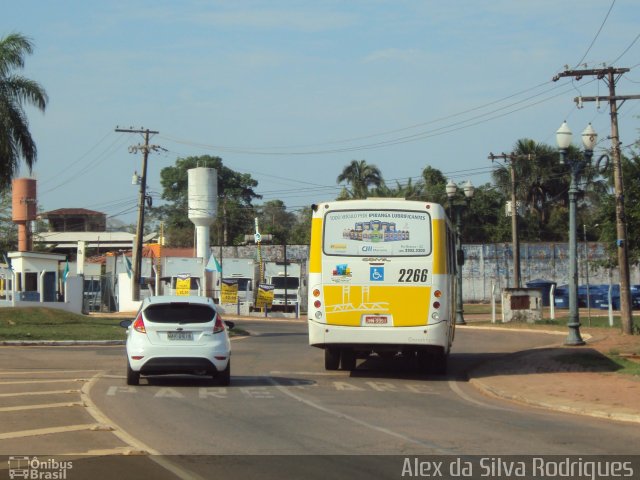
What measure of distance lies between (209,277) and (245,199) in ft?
168

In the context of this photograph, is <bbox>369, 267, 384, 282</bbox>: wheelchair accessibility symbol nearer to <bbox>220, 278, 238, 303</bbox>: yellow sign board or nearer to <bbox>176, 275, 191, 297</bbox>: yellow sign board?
<bbox>176, 275, 191, 297</bbox>: yellow sign board

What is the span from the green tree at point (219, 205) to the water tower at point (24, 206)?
37887mm

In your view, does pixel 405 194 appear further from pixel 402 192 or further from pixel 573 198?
pixel 573 198

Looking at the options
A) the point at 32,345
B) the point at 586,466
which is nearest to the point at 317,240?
the point at 586,466

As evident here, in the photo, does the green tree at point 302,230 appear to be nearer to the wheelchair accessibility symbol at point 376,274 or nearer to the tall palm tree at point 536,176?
the tall palm tree at point 536,176

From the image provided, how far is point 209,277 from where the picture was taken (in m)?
59.0

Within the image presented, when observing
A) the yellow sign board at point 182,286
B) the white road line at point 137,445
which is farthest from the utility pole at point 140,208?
the white road line at point 137,445

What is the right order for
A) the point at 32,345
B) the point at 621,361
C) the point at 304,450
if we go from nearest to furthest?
the point at 304,450, the point at 621,361, the point at 32,345

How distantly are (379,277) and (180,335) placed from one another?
4182 millimetres

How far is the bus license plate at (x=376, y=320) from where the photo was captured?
18594 mm

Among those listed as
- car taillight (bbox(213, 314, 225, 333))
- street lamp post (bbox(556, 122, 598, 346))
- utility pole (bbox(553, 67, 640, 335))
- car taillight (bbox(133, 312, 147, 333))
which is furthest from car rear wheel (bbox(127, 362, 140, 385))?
utility pole (bbox(553, 67, 640, 335))

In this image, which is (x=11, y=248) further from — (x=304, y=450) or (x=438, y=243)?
(x=304, y=450)

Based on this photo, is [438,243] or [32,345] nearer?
[438,243]

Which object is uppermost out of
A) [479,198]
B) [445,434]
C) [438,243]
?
[479,198]
